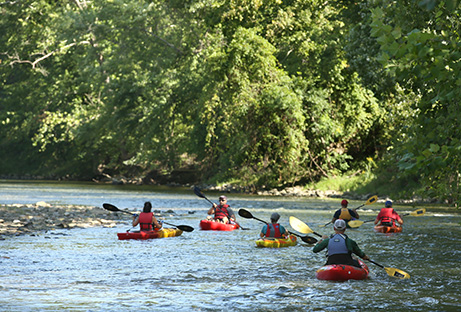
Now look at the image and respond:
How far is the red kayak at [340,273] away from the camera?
464 inches

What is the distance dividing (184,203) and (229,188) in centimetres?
961


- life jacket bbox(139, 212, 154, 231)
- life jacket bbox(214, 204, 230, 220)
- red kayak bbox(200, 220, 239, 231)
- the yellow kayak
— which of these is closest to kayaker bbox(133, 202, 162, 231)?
life jacket bbox(139, 212, 154, 231)

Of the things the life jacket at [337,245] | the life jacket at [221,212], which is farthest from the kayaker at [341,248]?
the life jacket at [221,212]

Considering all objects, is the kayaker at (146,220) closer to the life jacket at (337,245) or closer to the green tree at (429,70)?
the life jacket at (337,245)

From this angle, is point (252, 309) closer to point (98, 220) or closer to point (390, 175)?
point (98, 220)

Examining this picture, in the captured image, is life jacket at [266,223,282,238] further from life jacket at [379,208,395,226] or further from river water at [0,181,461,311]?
life jacket at [379,208,395,226]

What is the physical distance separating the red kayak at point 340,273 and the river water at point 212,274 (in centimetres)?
11

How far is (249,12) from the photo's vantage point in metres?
37.5

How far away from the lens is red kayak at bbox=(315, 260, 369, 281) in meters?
11.8

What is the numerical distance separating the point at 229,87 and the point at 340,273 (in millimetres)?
25626

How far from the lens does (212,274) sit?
1267 cm

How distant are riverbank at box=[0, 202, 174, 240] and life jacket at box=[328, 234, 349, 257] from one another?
896 centimetres

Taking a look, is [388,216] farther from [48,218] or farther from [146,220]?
[48,218]

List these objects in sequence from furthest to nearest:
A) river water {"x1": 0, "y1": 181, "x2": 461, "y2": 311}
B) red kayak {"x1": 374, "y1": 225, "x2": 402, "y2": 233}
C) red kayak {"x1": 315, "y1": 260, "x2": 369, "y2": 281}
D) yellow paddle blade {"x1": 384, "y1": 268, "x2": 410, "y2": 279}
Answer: red kayak {"x1": 374, "y1": 225, "x2": 402, "y2": 233}
yellow paddle blade {"x1": 384, "y1": 268, "x2": 410, "y2": 279}
red kayak {"x1": 315, "y1": 260, "x2": 369, "y2": 281}
river water {"x1": 0, "y1": 181, "x2": 461, "y2": 311}
